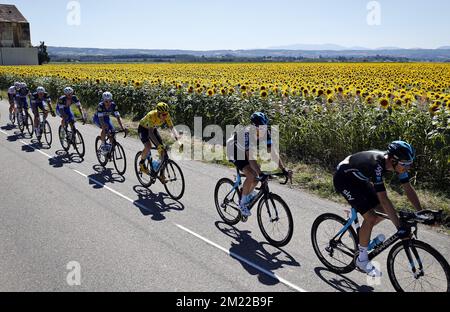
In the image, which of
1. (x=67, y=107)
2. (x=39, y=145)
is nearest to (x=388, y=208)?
(x=67, y=107)

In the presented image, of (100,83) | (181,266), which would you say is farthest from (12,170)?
(100,83)

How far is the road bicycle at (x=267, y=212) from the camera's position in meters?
6.23

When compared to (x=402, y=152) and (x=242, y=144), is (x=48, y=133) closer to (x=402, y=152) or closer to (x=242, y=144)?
(x=242, y=144)

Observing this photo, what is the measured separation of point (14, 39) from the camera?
73375 millimetres

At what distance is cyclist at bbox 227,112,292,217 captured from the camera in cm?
614

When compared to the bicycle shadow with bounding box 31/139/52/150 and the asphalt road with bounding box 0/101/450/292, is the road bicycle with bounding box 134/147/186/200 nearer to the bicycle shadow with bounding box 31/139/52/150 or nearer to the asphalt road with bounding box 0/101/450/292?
the asphalt road with bounding box 0/101/450/292

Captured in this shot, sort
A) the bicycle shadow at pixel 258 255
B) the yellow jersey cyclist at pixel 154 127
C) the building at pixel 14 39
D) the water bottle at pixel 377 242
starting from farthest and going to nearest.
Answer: the building at pixel 14 39 → the yellow jersey cyclist at pixel 154 127 → the bicycle shadow at pixel 258 255 → the water bottle at pixel 377 242

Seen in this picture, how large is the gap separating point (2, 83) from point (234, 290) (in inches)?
1493

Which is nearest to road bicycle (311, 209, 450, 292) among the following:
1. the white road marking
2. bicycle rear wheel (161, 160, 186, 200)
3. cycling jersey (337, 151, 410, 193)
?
cycling jersey (337, 151, 410, 193)

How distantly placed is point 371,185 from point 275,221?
183 centimetres

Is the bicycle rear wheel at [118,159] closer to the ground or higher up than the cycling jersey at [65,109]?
closer to the ground

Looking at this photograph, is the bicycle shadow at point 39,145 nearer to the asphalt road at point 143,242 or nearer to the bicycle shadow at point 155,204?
the asphalt road at point 143,242

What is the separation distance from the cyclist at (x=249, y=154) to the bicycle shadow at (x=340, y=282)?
1.43 meters

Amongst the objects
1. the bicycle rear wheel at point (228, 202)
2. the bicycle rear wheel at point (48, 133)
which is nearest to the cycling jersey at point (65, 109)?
the bicycle rear wheel at point (48, 133)
